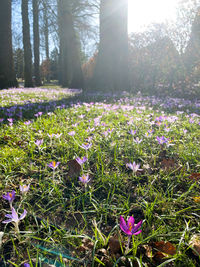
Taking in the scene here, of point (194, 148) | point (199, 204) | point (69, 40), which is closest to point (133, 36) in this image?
point (69, 40)

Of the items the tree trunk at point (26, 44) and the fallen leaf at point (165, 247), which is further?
the tree trunk at point (26, 44)

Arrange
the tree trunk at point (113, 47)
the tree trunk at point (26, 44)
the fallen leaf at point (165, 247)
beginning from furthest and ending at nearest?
the tree trunk at point (26, 44)
the tree trunk at point (113, 47)
the fallen leaf at point (165, 247)

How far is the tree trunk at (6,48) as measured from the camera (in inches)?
425

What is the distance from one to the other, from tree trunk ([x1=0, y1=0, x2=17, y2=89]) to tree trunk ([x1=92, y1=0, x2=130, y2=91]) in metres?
5.18

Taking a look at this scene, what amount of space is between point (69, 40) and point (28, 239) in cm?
1354

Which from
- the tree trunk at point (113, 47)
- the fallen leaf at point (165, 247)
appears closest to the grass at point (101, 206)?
the fallen leaf at point (165, 247)

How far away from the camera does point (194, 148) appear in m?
2.13

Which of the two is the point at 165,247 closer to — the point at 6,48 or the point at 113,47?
the point at 113,47

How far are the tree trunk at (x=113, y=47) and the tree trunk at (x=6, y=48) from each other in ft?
17.0

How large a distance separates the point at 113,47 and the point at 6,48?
6118 millimetres

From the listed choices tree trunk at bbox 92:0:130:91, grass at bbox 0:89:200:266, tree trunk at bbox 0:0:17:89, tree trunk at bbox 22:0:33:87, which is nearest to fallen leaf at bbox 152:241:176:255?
grass at bbox 0:89:200:266

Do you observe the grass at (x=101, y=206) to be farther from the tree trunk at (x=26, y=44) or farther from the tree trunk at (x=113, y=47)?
the tree trunk at (x=26, y=44)

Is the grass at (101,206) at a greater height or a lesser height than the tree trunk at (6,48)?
lesser

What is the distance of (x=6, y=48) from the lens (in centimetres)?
1122
